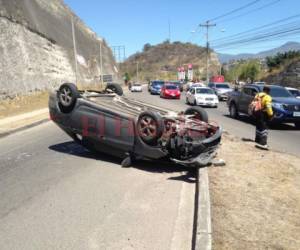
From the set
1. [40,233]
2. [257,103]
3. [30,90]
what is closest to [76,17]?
[30,90]

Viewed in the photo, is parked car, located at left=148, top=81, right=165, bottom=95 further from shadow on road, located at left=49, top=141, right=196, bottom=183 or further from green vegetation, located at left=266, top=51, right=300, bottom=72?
shadow on road, located at left=49, top=141, right=196, bottom=183

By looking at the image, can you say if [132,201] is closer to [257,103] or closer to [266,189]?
[266,189]

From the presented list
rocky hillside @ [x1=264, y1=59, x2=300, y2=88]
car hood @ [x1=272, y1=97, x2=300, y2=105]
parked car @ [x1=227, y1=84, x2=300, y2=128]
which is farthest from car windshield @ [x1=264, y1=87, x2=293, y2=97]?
rocky hillside @ [x1=264, y1=59, x2=300, y2=88]

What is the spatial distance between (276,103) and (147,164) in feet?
30.4

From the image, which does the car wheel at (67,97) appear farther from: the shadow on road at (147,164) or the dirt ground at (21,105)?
the dirt ground at (21,105)

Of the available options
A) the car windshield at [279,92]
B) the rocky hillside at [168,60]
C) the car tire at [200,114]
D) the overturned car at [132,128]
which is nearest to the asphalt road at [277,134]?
the car windshield at [279,92]

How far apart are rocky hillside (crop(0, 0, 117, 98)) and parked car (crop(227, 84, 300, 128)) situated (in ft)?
54.6

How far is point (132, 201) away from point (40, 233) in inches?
70.5

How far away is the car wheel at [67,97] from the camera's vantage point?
10.0 metres

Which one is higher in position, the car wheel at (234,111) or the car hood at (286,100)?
the car hood at (286,100)

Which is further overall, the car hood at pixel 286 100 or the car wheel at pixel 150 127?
the car hood at pixel 286 100

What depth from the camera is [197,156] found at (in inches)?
338

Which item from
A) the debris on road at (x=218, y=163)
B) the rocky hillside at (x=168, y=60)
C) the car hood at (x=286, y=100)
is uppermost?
the car hood at (x=286, y=100)

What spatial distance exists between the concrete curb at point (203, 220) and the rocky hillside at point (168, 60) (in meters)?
142
